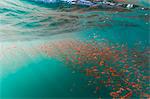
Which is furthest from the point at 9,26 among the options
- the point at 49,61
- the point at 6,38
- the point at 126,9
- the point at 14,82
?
the point at 126,9

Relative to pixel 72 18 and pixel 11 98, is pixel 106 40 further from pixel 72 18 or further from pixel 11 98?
pixel 11 98

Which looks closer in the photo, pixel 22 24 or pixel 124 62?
pixel 124 62

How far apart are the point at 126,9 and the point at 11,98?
1613 cm

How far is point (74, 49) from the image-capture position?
15.4 m

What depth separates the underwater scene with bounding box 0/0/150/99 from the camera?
11125 millimetres

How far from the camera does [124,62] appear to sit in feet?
44.8

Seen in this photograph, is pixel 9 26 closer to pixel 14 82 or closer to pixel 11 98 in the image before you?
pixel 14 82

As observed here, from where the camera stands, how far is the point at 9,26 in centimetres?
1880

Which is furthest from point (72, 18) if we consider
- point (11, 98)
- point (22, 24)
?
point (11, 98)

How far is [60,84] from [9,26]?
29.8 feet

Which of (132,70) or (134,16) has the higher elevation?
(134,16)

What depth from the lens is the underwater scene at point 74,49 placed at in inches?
438

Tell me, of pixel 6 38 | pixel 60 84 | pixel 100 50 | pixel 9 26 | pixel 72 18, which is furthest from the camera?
pixel 72 18

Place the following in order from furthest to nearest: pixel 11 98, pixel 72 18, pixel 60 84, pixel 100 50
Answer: pixel 72 18
pixel 100 50
pixel 60 84
pixel 11 98
